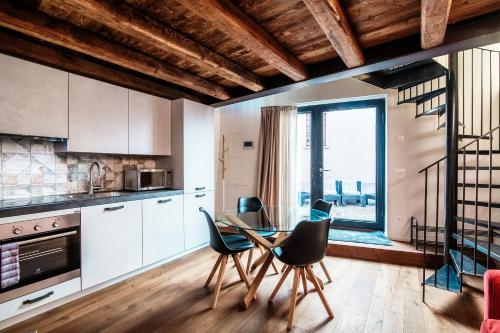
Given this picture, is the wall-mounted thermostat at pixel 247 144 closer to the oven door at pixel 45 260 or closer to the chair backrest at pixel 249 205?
the chair backrest at pixel 249 205

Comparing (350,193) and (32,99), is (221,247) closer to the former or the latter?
(32,99)

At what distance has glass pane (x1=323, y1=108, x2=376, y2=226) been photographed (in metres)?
4.28

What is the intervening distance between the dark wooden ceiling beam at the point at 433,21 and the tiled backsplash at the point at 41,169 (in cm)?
348

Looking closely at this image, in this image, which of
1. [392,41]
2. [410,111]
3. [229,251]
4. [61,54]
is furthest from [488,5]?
[61,54]

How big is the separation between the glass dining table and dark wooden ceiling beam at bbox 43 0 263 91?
1613 mm

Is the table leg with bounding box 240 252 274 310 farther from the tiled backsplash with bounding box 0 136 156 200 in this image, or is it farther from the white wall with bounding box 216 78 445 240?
the white wall with bounding box 216 78 445 240

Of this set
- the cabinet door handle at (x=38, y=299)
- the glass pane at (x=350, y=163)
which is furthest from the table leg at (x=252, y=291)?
the glass pane at (x=350, y=163)

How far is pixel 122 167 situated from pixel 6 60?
1586 millimetres

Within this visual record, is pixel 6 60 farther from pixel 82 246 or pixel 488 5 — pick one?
pixel 488 5

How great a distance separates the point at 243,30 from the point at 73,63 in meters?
1.98

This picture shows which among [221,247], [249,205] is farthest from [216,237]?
[249,205]

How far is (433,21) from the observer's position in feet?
5.54

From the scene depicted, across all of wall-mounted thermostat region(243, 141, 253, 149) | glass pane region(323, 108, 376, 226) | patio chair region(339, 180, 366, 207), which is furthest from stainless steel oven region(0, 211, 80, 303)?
patio chair region(339, 180, 366, 207)

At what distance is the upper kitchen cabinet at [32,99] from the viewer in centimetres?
208
